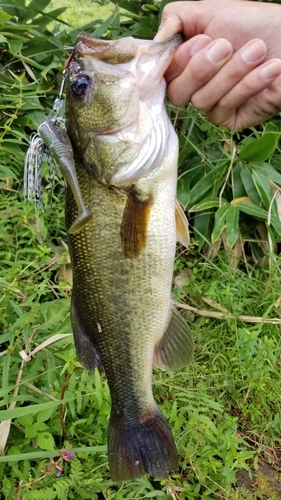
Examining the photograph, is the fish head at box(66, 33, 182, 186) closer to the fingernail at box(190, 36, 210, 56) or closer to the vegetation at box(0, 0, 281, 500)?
the fingernail at box(190, 36, 210, 56)

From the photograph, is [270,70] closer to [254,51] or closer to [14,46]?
[254,51]

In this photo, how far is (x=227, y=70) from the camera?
153 centimetres

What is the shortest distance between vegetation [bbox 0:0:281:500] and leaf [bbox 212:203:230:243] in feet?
0.03

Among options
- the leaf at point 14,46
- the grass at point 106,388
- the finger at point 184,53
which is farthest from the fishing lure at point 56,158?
the leaf at point 14,46

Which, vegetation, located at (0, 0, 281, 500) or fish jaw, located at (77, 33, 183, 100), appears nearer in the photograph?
fish jaw, located at (77, 33, 183, 100)

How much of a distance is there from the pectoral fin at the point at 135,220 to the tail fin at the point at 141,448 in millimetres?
604

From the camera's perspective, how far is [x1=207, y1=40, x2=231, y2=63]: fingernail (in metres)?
1.45

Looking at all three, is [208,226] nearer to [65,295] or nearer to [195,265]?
[195,265]

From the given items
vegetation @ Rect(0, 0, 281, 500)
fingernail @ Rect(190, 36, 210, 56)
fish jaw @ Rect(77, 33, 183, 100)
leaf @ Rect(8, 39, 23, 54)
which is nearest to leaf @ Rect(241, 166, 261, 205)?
vegetation @ Rect(0, 0, 281, 500)

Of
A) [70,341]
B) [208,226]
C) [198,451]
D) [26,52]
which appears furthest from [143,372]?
[26,52]

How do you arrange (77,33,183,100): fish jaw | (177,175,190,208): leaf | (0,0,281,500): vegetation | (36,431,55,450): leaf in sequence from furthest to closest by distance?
(177,175,190,208): leaf
(0,0,281,500): vegetation
(36,431,55,450): leaf
(77,33,183,100): fish jaw

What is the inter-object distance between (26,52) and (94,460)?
270 centimetres

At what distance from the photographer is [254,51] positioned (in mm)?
1460

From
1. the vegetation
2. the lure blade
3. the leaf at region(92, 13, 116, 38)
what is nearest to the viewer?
the lure blade
